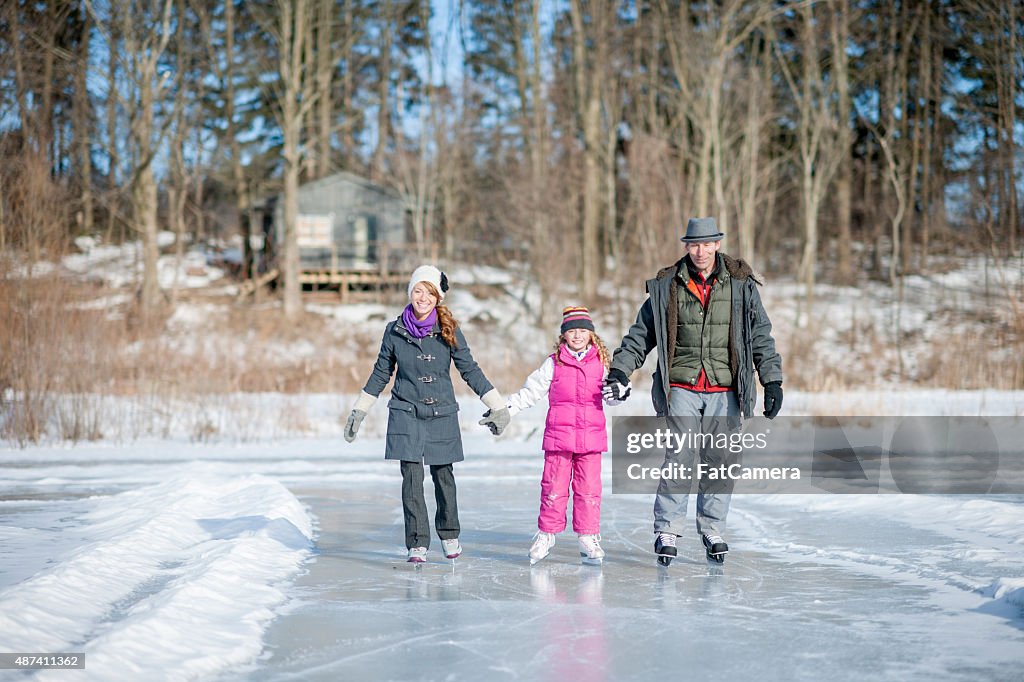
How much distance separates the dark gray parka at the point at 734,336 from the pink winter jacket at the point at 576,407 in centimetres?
18

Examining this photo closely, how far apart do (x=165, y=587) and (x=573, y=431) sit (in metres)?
2.35

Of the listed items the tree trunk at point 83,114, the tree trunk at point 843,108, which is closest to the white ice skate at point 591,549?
the tree trunk at point 83,114

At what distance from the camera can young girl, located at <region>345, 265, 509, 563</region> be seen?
6109mm

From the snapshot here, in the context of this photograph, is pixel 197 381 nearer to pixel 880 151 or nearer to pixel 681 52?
pixel 681 52

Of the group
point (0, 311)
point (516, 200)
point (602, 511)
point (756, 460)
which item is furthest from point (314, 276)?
point (602, 511)

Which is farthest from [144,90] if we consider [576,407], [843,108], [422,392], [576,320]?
[576,407]

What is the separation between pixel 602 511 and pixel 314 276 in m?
27.1

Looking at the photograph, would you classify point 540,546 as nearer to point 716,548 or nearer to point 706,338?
point 716,548

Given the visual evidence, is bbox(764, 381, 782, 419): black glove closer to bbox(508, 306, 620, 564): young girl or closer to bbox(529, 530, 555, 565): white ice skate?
bbox(508, 306, 620, 564): young girl

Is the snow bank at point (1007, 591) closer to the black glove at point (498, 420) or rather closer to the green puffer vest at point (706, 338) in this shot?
the green puffer vest at point (706, 338)

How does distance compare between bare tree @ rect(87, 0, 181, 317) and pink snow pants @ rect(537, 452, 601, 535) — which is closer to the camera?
pink snow pants @ rect(537, 452, 601, 535)

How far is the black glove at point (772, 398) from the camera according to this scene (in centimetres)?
583

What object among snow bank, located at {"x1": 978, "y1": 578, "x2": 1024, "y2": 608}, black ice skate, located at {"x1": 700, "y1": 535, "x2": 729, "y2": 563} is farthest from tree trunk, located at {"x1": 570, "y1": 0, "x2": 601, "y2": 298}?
snow bank, located at {"x1": 978, "y1": 578, "x2": 1024, "y2": 608}

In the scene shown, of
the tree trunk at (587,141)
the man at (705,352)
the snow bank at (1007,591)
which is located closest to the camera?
the snow bank at (1007,591)
